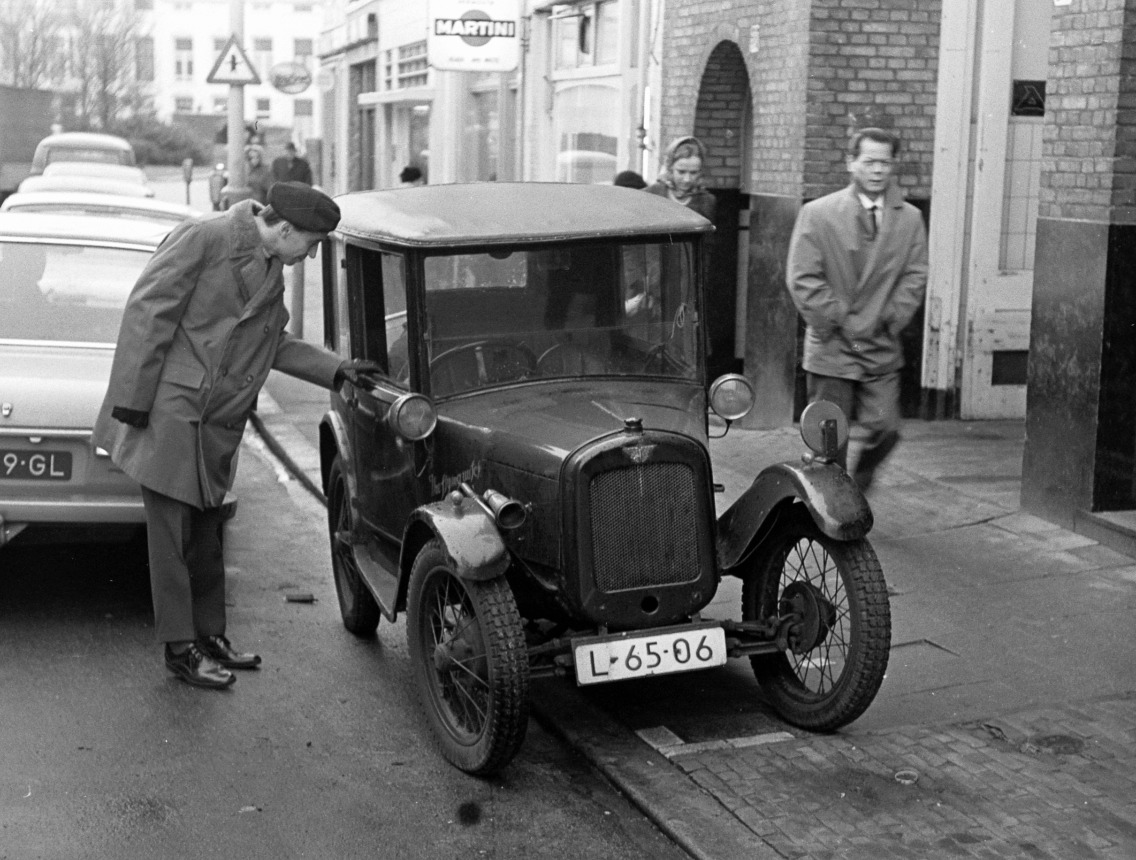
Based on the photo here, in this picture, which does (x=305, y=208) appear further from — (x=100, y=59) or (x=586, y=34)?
(x=100, y=59)

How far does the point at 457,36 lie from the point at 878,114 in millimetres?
3386

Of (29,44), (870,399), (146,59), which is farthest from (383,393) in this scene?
(146,59)

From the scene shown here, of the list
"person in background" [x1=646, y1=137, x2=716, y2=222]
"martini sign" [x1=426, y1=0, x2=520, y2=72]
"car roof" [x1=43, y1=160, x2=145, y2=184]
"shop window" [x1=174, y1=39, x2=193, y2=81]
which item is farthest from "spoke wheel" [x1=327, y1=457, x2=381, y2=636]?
"shop window" [x1=174, y1=39, x2=193, y2=81]

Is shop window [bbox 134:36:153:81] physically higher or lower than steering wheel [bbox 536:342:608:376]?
higher

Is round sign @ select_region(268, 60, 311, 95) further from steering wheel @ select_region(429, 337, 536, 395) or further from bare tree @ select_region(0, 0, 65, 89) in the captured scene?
bare tree @ select_region(0, 0, 65, 89)

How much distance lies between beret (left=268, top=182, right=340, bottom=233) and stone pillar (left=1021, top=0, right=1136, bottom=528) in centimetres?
393

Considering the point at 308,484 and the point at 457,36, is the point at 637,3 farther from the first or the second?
the point at 308,484

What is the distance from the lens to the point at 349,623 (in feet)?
23.2

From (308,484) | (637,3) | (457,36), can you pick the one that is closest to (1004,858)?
Answer: (308,484)

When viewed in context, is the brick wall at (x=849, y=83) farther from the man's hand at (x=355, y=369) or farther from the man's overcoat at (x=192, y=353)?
the man's overcoat at (x=192, y=353)

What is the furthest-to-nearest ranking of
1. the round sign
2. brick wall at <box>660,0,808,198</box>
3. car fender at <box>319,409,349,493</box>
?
the round sign < brick wall at <box>660,0,808,198</box> < car fender at <box>319,409,349,493</box>

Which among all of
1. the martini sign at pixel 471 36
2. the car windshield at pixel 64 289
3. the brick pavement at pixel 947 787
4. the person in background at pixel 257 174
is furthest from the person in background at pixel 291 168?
the brick pavement at pixel 947 787

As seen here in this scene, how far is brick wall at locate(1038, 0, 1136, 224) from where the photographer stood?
8062mm

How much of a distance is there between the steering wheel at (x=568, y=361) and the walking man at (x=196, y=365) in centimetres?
72
